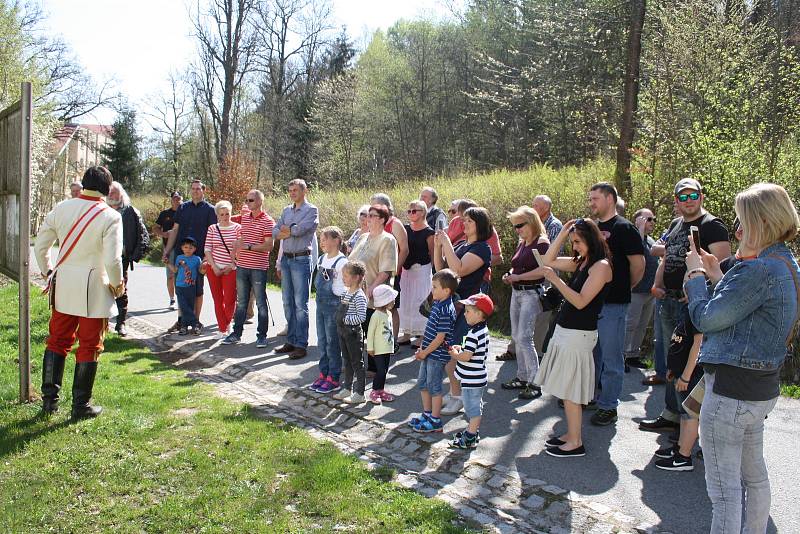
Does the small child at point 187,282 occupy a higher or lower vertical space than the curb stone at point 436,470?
higher

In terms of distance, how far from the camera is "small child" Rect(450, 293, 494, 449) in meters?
5.30

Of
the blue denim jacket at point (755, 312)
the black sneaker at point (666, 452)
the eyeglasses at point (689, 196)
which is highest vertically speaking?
the eyeglasses at point (689, 196)

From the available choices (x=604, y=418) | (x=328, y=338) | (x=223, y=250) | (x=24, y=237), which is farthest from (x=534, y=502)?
(x=223, y=250)

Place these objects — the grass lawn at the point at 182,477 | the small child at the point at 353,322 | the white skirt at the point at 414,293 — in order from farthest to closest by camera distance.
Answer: the white skirt at the point at 414,293 → the small child at the point at 353,322 → the grass lawn at the point at 182,477

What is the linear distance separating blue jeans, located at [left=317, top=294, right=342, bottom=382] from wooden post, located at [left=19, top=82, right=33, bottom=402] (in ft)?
9.23

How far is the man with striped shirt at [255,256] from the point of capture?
9344 mm

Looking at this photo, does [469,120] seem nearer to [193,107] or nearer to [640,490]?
[193,107]

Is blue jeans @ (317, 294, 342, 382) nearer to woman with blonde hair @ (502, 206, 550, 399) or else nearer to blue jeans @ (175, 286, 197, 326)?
woman with blonde hair @ (502, 206, 550, 399)

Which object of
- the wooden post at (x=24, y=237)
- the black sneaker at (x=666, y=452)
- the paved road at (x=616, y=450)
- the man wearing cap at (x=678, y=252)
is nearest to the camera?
the paved road at (x=616, y=450)

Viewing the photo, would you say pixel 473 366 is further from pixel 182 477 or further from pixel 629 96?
pixel 629 96

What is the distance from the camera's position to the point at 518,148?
2784cm

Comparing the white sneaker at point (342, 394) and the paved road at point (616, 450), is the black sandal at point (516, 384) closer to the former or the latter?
the paved road at point (616, 450)

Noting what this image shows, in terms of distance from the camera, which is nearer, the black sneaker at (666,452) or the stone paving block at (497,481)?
the stone paving block at (497,481)

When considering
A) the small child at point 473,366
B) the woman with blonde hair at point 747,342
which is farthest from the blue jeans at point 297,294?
the woman with blonde hair at point 747,342
